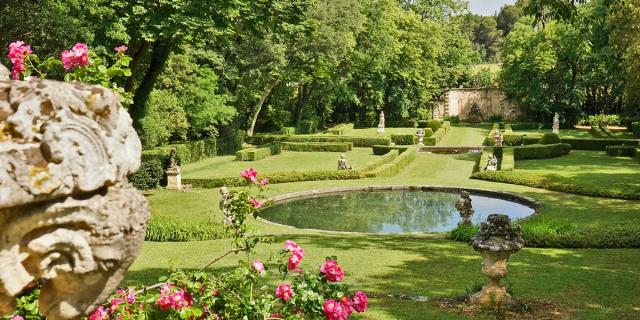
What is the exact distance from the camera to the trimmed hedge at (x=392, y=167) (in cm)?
2809

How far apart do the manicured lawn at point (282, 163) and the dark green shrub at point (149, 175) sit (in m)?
3.90

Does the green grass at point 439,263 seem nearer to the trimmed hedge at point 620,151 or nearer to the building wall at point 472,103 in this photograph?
the trimmed hedge at point 620,151

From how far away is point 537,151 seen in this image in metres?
34.9

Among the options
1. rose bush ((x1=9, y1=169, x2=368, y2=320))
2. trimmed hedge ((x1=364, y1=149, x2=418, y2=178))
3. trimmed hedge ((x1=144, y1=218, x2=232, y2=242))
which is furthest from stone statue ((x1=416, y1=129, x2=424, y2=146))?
rose bush ((x1=9, y1=169, x2=368, y2=320))

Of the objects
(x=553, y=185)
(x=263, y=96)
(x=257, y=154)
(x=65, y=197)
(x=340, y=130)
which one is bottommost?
(x=553, y=185)

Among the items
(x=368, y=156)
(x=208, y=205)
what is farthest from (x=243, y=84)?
(x=208, y=205)

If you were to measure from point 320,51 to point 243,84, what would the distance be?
19.3ft

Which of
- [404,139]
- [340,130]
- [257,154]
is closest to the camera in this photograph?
[257,154]

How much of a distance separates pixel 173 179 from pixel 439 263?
50.2 feet

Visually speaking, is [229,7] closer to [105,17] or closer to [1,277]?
[105,17]

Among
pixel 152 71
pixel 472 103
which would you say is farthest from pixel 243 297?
pixel 472 103

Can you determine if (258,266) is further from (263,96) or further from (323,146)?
(263,96)

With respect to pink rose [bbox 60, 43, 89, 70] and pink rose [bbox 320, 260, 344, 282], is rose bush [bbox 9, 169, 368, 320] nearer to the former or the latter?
pink rose [bbox 320, 260, 344, 282]

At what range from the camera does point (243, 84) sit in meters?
40.0
